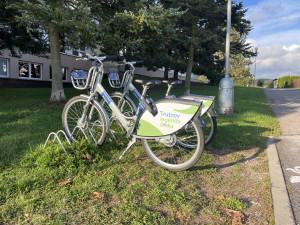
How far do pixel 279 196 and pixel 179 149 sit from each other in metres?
1.48

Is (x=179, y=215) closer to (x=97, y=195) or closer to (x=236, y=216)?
(x=236, y=216)

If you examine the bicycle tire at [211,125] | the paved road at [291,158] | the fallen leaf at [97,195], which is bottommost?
the fallen leaf at [97,195]

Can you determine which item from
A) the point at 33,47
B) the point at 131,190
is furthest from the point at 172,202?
the point at 33,47

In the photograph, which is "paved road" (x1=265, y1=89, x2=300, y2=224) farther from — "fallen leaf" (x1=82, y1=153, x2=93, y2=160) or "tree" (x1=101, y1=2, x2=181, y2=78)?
"tree" (x1=101, y1=2, x2=181, y2=78)

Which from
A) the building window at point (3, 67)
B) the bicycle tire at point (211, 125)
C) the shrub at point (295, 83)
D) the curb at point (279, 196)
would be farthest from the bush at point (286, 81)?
the curb at point (279, 196)

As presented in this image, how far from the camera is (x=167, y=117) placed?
9.82ft

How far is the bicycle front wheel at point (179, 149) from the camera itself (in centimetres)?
292

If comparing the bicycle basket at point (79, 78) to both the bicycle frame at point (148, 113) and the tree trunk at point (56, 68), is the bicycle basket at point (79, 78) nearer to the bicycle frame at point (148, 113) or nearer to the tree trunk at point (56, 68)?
the bicycle frame at point (148, 113)

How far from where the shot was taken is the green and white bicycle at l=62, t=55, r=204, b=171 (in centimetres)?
291

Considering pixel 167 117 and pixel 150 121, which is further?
pixel 150 121

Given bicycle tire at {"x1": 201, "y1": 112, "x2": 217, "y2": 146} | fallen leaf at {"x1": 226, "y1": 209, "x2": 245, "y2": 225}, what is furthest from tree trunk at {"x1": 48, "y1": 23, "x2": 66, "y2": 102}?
fallen leaf at {"x1": 226, "y1": 209, "x2": 245, "y2": 225}

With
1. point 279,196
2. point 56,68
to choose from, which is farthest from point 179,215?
point 56,68

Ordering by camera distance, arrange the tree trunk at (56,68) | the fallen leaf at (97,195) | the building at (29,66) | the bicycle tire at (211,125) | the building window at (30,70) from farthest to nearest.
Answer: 1. the building window at (30,70)
2. the building at (29,66)
3. the tree trunk at (56,68)
4. the bicycle tire at (211,125)
5. the fallen leaf at (97,195)

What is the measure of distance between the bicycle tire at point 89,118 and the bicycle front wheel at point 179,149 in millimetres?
791
